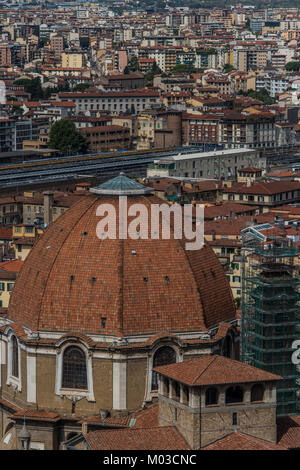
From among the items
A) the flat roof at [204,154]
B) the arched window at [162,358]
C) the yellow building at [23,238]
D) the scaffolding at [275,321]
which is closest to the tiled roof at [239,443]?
the arched window at [162,358]

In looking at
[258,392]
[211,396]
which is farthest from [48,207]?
[211,396]

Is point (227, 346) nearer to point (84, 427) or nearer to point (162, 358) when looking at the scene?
point (162, 358)

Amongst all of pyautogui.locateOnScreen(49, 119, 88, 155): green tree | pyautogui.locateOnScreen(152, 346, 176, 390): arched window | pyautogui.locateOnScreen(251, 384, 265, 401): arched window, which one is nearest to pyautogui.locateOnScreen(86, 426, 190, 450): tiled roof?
A: pyautogui.locateOnScreen(251, 384, 265, 401): arched window

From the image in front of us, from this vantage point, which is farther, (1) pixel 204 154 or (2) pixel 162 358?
(1) pixel 204 154

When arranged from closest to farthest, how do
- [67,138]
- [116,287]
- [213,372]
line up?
[213,372] → [116,287] → [67,138]
